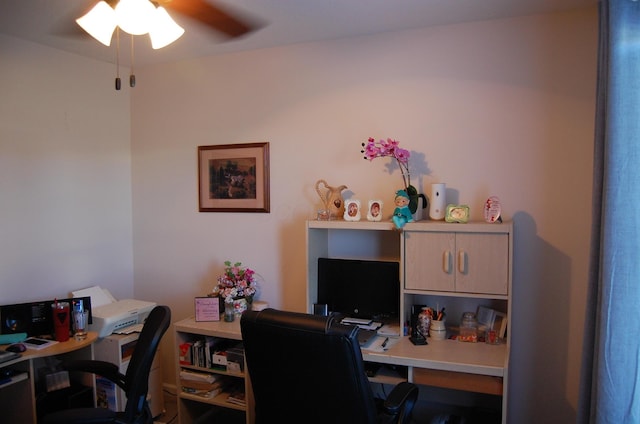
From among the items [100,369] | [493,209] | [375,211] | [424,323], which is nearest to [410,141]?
[375,211]

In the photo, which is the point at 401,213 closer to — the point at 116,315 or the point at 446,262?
the point at 446,262

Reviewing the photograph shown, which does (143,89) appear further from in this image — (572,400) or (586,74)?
(572,400)

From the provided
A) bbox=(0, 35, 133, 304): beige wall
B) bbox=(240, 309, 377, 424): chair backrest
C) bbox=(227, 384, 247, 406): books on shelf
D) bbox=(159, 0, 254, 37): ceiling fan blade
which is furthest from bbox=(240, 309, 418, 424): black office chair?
bbox=(0, 35, 133, 304): beige wall

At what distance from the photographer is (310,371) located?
5.70 feet

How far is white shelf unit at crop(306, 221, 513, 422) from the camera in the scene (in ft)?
6.93

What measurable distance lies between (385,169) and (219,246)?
136 centimetres

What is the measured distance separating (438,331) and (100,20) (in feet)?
7.33

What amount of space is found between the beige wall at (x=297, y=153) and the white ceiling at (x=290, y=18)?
10cm

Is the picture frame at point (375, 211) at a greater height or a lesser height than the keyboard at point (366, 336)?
greater

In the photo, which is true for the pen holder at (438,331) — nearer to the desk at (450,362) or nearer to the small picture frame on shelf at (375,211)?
the desk at (450,362)

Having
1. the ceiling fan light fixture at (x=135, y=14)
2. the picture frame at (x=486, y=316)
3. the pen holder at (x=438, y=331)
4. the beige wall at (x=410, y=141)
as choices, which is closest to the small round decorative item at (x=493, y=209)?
the beige wall at (x=410, y=141)

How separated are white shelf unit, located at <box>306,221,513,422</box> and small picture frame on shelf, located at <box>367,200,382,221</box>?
0.09 m

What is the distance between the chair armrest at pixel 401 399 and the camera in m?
1.81

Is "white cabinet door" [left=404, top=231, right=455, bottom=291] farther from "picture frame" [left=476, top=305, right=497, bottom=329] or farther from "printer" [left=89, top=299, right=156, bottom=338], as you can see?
"printer" [left=89, top=299, right=156, bottom=338]
